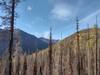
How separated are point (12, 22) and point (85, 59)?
196 ft

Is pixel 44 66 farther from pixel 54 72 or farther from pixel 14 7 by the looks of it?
pixel 14 7

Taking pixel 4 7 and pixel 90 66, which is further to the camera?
pixel 90 66

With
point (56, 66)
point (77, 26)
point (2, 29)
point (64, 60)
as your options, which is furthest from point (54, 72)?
point (2, 29)

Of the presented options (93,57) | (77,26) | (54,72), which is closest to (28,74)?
(54,72)

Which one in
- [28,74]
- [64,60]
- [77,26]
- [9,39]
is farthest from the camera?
[64,60]

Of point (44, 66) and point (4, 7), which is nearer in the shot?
point (4, 7)

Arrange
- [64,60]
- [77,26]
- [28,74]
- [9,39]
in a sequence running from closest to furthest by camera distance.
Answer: [9,39]
[77,26]
[28,74]
[64,60]

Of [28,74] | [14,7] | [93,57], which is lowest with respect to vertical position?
[28,74]

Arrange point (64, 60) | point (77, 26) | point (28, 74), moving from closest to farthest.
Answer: point (77, 26), point (28, 74), point (64, 60)

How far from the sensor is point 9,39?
95.5 feet

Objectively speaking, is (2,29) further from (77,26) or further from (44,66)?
(44,66)

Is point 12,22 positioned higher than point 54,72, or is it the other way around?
point 12,22

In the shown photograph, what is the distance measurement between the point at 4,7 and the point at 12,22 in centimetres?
197

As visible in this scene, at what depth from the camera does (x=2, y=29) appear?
2977cm
